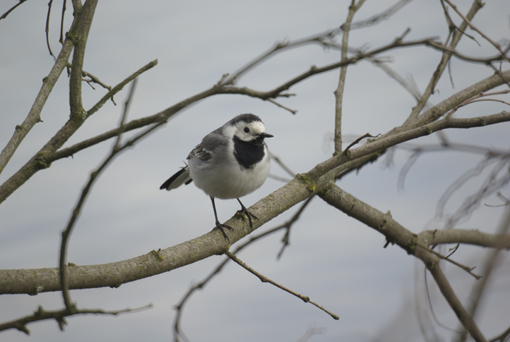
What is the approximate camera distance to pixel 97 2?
2615mm

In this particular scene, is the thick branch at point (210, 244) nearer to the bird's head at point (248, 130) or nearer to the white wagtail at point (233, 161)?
the white wagtail at point (233, 161)

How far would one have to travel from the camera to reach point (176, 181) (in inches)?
147

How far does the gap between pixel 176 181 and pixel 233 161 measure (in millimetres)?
772

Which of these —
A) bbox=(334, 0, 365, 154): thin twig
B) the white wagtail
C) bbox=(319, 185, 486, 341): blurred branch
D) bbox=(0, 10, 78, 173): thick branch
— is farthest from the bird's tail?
bbox=(0, 10, 78, 173): thick branch

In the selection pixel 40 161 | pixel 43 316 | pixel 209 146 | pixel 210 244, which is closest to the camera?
pixel 43 316

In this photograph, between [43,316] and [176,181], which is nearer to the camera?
[43,316]

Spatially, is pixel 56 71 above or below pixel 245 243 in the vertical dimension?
above

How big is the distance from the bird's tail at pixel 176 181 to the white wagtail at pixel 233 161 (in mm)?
196

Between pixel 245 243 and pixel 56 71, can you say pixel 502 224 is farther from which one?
pixel 56 71

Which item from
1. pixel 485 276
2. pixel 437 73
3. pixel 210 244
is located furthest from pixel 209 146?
pixel 485 276

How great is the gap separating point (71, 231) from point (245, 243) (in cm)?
172

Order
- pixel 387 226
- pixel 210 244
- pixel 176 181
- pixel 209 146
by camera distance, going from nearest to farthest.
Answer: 1. pixel 210 244
2. pixel 209 146
3. pixel 387 226
4. pixel 176 181

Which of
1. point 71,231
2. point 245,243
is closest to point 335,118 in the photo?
point 245,243

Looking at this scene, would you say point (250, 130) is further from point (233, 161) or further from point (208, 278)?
point (208, 278)
